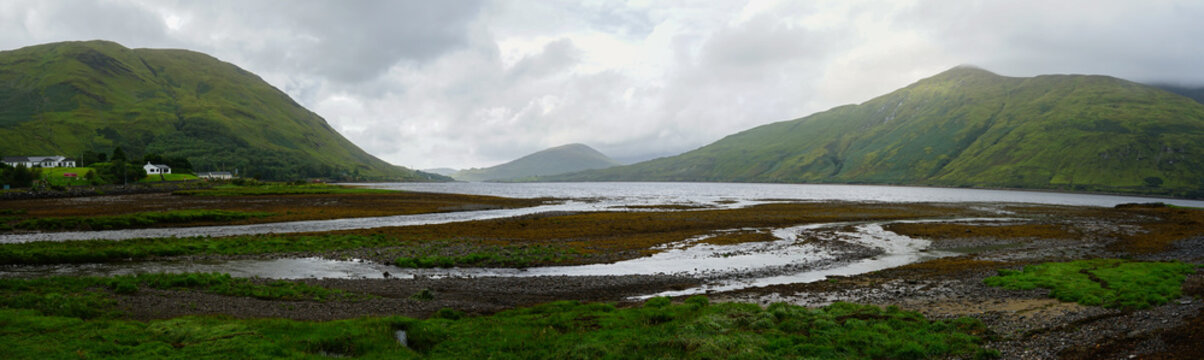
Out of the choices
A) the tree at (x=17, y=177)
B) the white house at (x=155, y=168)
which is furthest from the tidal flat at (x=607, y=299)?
the white house at (x=155, y=168)

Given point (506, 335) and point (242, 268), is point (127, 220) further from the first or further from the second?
point (506, 335)

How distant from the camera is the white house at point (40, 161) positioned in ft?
483

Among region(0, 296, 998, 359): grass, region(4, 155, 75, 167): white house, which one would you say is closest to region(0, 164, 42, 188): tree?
region(4, 155, 75, 167): white house

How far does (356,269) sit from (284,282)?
719 centimetres

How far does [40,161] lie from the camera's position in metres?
154

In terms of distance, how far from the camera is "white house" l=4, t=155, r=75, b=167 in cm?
14725

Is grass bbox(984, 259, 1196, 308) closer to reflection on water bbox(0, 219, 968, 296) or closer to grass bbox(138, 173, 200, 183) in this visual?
reflection on water bbox(0, 219, 968, 296)

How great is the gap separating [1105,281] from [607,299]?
87.1 ft

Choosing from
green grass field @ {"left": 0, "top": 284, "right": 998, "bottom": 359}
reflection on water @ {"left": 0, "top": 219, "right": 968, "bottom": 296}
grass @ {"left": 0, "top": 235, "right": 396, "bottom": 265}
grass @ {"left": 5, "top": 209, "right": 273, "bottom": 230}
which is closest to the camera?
green grass field @ {"left": 0, "top": 284, "right": 998, "bottom": 359}

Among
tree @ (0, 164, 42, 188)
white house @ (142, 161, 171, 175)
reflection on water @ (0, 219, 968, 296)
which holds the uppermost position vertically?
white house @ (142, 161, 171, 175)

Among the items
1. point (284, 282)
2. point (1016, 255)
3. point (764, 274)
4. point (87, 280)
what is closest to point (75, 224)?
point (87, 280)

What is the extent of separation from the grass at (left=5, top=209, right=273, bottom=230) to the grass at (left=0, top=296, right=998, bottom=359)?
161 feet

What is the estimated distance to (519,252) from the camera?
1636 inches

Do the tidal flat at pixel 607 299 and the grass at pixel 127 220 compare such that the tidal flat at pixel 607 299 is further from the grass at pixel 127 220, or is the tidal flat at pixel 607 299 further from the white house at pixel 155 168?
the white house at pixel 155 168
